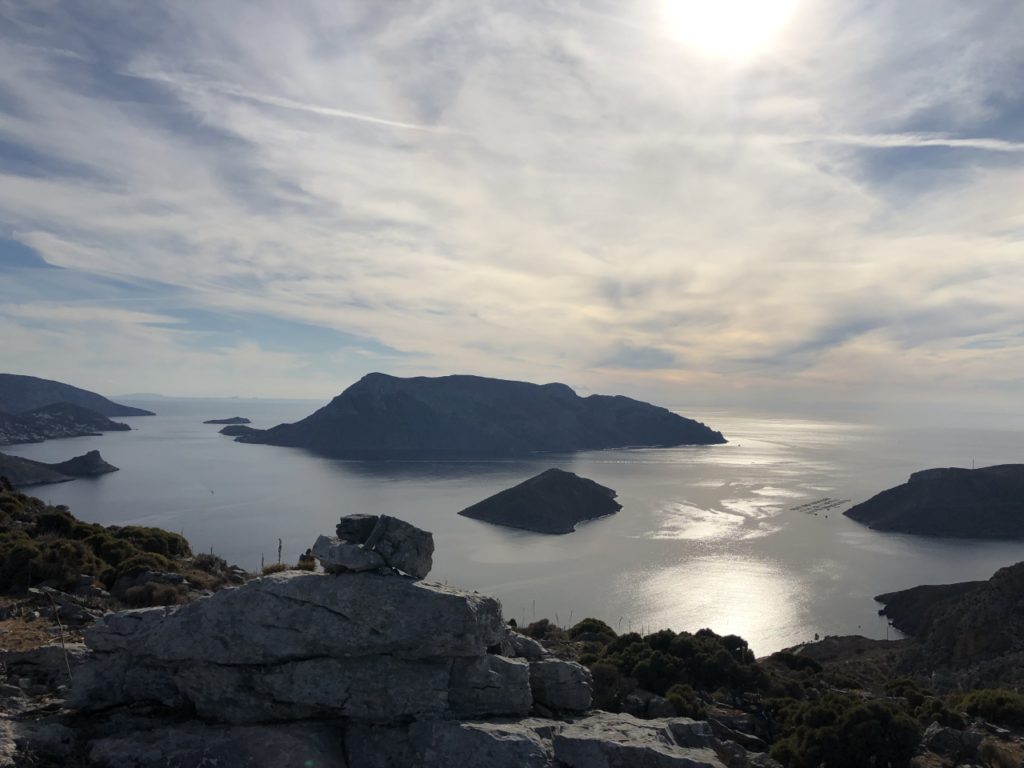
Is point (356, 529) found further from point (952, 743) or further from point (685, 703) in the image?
point (952, 743)

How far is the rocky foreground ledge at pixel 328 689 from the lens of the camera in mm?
10305

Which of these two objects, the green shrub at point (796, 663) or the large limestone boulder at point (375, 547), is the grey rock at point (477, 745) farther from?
the green shrub at point (796, 663)

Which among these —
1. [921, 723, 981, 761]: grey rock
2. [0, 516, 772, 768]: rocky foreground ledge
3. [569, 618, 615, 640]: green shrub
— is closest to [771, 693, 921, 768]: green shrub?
[921, 723, 981, 761]: grey rock

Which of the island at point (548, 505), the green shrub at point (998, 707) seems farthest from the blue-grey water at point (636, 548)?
the green shrub at point (998, 707)

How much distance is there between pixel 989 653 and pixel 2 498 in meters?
74.5

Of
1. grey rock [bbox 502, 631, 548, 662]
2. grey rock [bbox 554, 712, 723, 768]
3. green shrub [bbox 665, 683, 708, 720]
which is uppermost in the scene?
grey rock [bbox 502, 631, 548, 662]

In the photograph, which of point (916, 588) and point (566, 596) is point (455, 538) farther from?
point (916, 588)

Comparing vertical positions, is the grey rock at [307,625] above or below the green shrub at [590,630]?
above

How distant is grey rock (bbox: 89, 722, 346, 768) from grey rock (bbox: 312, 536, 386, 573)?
278cm

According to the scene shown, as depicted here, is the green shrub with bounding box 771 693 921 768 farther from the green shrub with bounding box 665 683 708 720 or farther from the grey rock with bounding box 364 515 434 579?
the grey rock with bounding box 364 515 434 579

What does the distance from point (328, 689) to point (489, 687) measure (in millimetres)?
2964

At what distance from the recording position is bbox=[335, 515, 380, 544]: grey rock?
12.7 metres

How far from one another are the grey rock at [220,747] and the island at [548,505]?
13313 cm

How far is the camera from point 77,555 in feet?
73.5
